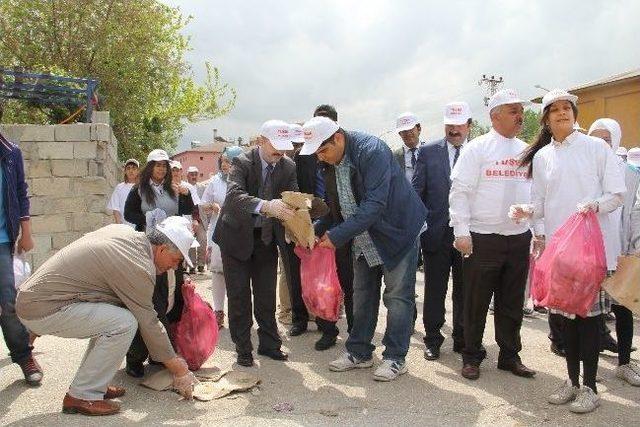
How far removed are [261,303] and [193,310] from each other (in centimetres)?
61

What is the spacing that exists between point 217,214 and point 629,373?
4.35m

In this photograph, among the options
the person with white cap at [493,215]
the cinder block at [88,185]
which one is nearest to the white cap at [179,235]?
the person with white cap at [493,215]

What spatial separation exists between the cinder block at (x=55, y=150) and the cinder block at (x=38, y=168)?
10cm

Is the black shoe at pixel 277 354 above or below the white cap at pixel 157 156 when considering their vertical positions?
below

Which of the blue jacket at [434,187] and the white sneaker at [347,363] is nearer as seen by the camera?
the white sneaker at [347,363]

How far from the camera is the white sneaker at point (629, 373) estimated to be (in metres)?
3.83

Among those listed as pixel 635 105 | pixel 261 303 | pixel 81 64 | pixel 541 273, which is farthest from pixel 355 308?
pixel 635 105

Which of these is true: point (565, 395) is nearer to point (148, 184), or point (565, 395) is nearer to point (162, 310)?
point (162, 310)

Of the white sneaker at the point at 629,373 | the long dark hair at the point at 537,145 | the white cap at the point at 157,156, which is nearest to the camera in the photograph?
the long dark hair at the point at 537,145

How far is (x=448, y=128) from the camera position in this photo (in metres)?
4.67

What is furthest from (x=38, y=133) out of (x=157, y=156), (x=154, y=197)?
(x=154, y=197)

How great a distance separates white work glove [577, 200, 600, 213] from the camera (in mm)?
3225

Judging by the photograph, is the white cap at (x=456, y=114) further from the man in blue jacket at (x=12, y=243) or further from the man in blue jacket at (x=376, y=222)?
the man in blue jacket at (x=12, y=243)

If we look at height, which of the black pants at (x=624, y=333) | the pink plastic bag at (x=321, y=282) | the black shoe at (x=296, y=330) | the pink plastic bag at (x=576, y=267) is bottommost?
the black shoe at (x=296, y=330)
